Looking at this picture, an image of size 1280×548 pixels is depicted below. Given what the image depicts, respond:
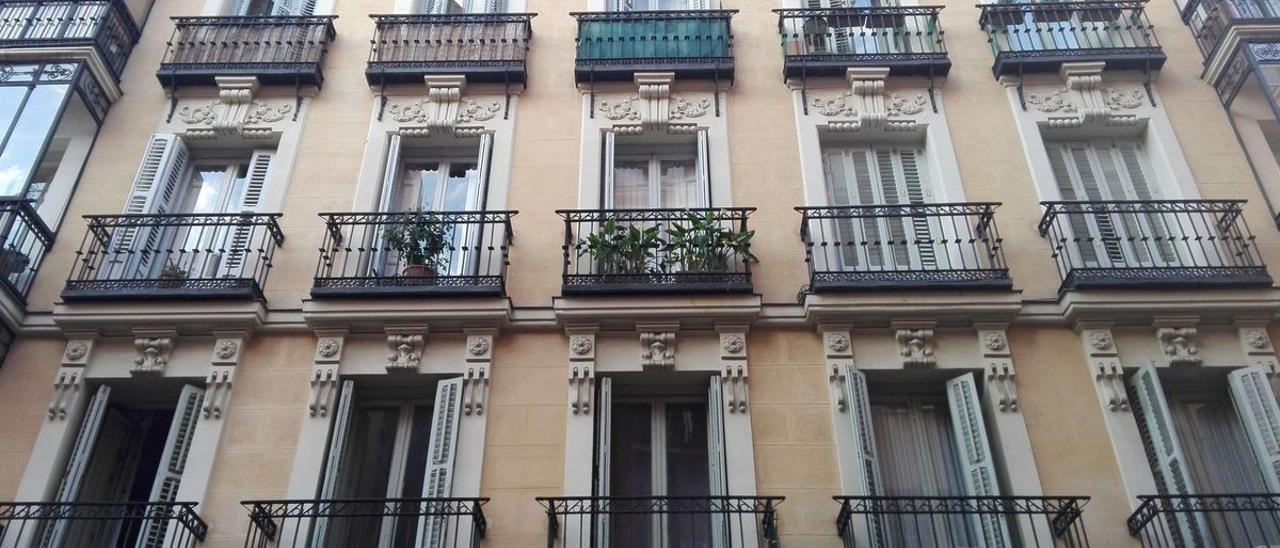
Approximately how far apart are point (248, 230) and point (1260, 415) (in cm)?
1025

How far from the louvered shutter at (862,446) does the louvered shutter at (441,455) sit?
357 cm

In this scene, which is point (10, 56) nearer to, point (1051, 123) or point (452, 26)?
point (452, 26)

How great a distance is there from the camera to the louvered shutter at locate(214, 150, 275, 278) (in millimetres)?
10711

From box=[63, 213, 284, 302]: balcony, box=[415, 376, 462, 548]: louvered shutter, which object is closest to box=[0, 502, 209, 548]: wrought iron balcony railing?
box=[415, 376, 462, 548]: louvered shutter

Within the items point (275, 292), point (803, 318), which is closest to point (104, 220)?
point (275, 292)

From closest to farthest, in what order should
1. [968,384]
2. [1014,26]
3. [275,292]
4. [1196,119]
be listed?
[968,384], [275,292], [1196,119], [1014,26]

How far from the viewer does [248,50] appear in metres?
12.6

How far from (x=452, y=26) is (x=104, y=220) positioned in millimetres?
4655

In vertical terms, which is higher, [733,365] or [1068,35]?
[1068,35]

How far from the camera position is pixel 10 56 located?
1163 centimetres

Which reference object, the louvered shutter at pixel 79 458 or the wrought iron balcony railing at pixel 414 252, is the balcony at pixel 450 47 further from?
the louvered shutter at pixel 79 458

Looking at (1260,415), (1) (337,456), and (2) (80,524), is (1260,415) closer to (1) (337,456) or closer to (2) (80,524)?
(1) (337,456)

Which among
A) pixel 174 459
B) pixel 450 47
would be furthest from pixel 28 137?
pixel 450 47

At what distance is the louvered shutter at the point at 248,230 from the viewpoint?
10711 millimetres
